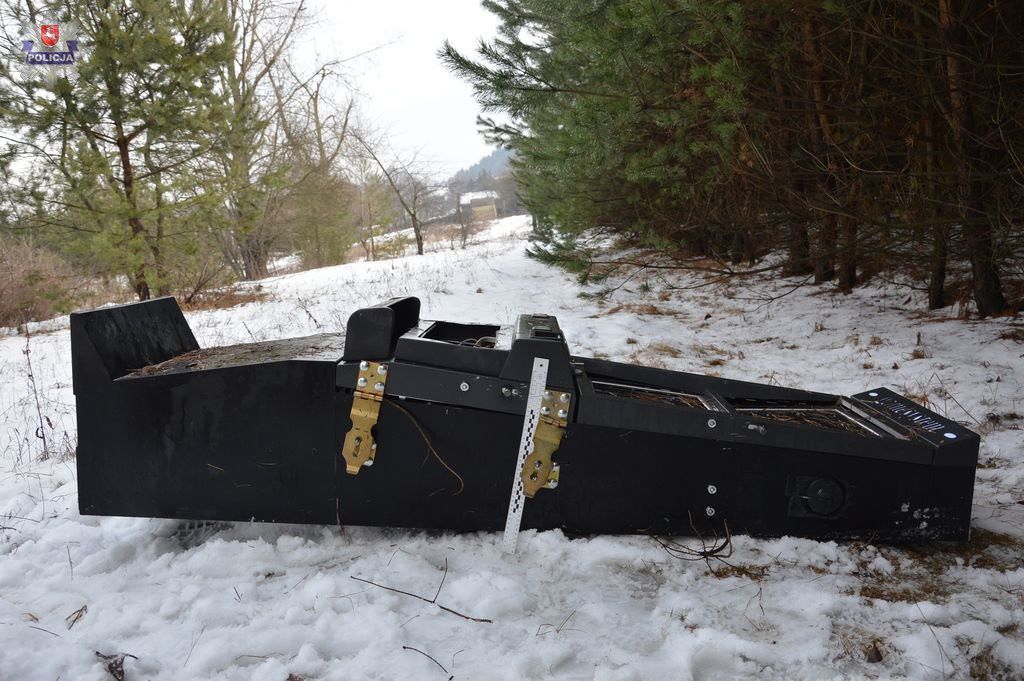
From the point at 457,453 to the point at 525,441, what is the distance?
250 mm

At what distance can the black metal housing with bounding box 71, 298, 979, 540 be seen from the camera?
6.22 feet

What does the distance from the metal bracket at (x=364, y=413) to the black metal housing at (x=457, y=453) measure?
38 millimetres

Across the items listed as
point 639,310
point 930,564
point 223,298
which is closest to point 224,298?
point 223,298

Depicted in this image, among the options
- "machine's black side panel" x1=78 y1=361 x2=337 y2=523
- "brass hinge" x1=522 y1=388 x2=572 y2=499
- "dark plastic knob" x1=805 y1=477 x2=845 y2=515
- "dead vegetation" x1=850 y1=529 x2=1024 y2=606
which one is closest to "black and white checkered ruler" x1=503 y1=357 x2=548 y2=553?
"brass hinge" x1=522 y1=388 x2=572 y2=499

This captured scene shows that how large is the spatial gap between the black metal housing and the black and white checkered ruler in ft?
0.12

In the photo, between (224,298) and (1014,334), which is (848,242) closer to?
(1014,334)

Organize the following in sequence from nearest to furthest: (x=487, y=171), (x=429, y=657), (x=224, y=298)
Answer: (x=429, y=657) < (x=224, y=298) < (x=487, y=171)

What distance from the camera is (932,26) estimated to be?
13.2 feet

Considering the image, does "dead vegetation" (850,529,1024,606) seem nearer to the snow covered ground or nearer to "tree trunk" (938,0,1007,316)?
the snow covered ground

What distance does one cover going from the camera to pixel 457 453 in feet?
6.56

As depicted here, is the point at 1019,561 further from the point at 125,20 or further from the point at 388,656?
the point at 125,20

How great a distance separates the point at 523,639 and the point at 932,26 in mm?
4892

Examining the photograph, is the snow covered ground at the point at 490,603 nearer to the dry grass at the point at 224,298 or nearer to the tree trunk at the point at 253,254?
the dry grass at the point at 224,298

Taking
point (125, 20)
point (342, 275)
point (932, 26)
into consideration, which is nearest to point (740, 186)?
point (932, 26)
